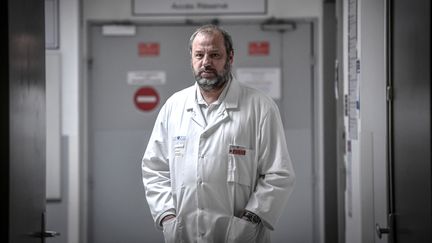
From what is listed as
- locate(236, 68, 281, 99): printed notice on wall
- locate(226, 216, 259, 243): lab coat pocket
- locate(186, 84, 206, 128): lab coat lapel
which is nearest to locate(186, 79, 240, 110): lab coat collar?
locate(186, 84, 206, 128): lab coat lapel

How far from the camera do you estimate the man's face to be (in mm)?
2646

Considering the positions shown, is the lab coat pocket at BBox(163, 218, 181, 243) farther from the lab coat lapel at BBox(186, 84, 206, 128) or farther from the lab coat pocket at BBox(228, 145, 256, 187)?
the lab coat lapel at BBox(186, 84, 206, 128)

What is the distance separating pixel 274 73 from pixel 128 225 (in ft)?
6.44

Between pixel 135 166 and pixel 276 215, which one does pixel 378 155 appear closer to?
pixel 276 215

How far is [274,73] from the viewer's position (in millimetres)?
5051

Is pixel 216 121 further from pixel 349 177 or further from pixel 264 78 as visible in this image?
pixel 264 78

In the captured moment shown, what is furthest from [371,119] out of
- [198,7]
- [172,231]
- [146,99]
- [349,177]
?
[146,99]

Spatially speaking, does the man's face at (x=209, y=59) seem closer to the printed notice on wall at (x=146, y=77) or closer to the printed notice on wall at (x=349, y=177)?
the printed notice on wall at (x=349, y=177)

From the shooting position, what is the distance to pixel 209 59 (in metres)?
2.66

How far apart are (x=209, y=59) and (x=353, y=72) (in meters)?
1.42

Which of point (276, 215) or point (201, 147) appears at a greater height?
point (201, 147)
